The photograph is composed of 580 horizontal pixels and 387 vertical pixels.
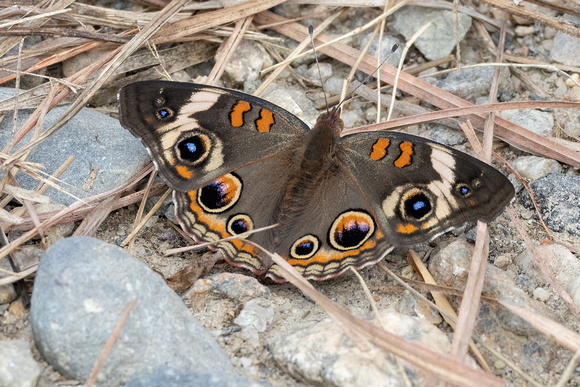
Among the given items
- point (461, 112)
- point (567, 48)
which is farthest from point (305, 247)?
point (567, 48)

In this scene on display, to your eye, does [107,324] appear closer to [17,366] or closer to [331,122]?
[17,366]

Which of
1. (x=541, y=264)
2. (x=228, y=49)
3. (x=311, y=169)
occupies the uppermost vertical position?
(x=228, y=49)

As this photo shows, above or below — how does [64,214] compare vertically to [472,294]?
above

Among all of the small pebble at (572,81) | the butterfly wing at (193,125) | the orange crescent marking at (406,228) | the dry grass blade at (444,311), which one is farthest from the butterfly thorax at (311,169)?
the small pebble at (572,81)

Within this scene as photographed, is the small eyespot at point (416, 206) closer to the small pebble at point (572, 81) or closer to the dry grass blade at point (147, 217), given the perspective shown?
the dry grass blade at point (147, 217)

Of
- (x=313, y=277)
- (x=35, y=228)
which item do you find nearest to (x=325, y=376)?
(x=313, y=277)

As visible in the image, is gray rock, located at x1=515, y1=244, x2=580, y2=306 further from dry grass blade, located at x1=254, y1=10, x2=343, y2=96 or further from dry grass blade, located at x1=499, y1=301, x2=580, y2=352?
dry grass blade, located at x1=254, y1=10, x2=343, y2=96

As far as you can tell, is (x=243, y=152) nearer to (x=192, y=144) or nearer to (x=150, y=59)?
(x=192, y=144)

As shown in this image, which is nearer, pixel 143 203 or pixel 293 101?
pixel 143 203
